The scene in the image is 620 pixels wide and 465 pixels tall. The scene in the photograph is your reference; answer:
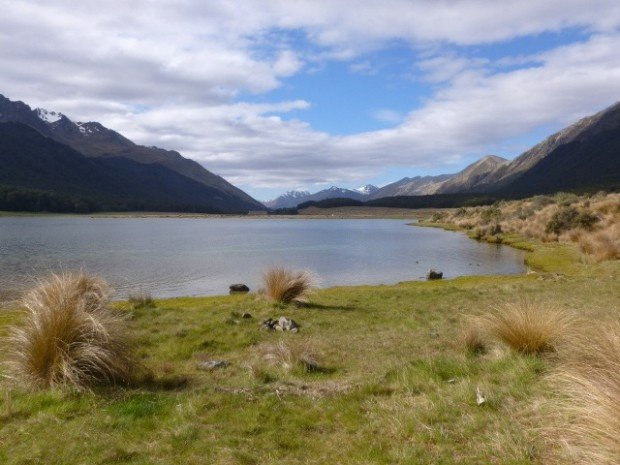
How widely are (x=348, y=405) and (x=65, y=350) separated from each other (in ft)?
13.7

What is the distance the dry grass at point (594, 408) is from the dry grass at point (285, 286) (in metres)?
11.4

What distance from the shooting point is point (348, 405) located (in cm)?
612

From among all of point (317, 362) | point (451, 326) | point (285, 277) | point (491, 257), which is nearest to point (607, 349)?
point (317, 362)

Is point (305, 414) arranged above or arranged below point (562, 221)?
below

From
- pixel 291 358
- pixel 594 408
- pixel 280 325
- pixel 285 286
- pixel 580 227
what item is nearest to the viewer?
pixel 594 408

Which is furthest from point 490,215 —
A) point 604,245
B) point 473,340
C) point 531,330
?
point 531,330

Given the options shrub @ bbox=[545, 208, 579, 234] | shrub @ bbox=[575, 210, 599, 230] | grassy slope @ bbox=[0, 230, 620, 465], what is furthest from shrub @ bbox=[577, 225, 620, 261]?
grassy slope @ bbox=[0, 230, 620, 465]

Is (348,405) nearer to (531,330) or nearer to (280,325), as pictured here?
(531,330)

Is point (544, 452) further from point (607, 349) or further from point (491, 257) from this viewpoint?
point (491, 257)

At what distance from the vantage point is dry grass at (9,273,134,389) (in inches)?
271

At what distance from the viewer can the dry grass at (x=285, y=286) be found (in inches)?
645

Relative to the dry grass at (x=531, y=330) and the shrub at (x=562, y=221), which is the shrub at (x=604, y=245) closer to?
the shrub at (x=562, y=221)

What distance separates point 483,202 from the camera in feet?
606

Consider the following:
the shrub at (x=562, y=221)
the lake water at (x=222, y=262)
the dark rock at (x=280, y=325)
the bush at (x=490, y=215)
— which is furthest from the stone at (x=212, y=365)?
the bush at (x=490, y=215)
